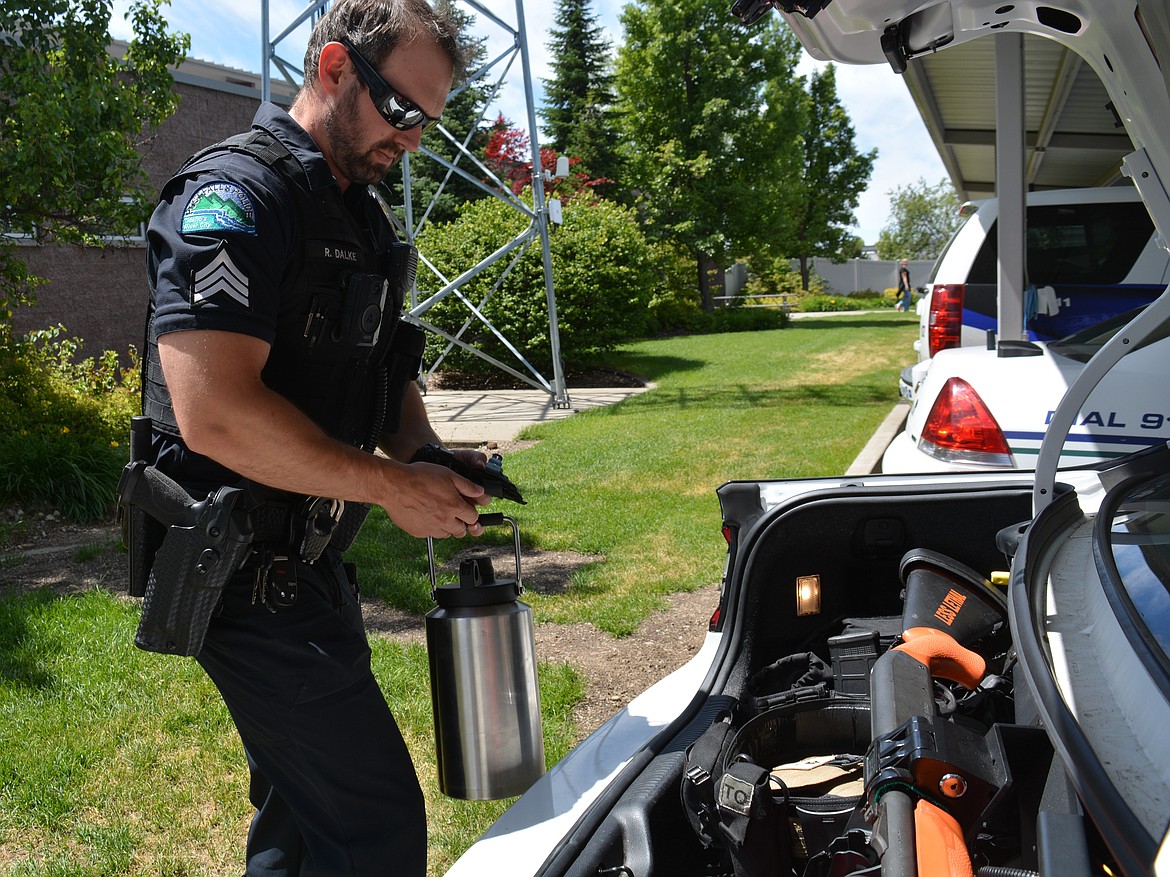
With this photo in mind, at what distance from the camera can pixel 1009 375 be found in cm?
438

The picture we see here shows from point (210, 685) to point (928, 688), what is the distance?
10.8 feet

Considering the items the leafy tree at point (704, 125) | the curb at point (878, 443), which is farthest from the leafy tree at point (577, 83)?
the curb at point (878, 443)

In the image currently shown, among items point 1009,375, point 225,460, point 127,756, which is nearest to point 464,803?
point 127,756

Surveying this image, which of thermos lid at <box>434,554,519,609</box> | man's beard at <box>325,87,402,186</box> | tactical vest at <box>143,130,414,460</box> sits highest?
man's beard at <box>325,87,402,186</box>

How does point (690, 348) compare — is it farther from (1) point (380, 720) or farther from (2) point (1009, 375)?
(1) point (380, 720)

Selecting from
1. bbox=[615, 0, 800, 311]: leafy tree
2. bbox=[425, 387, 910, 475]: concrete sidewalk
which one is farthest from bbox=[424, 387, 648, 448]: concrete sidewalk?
bbox=[615, 0, 800, 311]: leafy tree

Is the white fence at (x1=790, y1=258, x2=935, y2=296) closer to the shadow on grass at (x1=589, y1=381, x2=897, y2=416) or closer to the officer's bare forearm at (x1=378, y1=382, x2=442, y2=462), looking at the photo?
the shadow on grass at (x1=589, y1=381, x2=897, y2=416)

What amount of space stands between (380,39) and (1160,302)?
152 centimetres

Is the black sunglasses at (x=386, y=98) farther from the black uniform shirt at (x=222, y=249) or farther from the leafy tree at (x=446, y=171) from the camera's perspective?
the leafy tree at (x=446, y=171)

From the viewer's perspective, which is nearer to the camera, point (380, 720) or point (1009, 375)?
point (380, 720)

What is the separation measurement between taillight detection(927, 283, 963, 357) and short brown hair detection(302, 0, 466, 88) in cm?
679

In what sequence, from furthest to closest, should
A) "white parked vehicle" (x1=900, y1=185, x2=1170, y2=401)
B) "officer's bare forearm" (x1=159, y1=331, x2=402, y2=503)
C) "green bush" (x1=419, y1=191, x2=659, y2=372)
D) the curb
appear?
"green bush" (x1=419, y1=191, x2=659, y2=372) < the curb < "white parked vehicle" (x1=900, y1=185, x2=1170, y2=401) < "officer's bare forearm" (x1=159, y1=331, x2=402, y2=503)

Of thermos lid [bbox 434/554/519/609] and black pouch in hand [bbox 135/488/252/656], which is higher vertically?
black pouch in hand [bbox 135/488/252/656]

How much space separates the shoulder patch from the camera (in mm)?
1824
